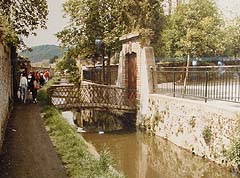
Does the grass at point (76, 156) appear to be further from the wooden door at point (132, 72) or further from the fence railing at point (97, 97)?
the wooden door at point (132, 72)

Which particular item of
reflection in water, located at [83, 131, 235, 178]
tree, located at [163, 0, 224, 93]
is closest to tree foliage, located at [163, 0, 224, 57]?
tree, located at [163, 0, 224, 93]

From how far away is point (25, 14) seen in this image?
16.4 meters

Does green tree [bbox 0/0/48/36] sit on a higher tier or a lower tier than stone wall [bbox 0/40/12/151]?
higher

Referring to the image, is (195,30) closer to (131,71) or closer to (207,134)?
(131,71)

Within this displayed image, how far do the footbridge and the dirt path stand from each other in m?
5.53

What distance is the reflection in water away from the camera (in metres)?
→ 11.3

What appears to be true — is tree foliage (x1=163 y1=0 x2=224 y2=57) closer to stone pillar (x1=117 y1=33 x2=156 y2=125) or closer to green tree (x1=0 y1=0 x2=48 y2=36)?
stone pillar (x1=117 y1=33 x2=156 y2=125)

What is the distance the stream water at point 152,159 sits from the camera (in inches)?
445

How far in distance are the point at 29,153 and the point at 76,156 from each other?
149 cm

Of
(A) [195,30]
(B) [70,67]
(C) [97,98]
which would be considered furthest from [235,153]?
(B) [70,67]

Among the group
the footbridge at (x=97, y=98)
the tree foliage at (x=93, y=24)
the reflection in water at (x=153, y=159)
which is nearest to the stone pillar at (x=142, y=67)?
the footbridge at (x=97, y=98)

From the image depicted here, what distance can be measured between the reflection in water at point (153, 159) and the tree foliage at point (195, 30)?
1044 cm

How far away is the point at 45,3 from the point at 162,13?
45.2 ft

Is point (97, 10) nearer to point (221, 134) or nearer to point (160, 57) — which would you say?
point (160, 57)
